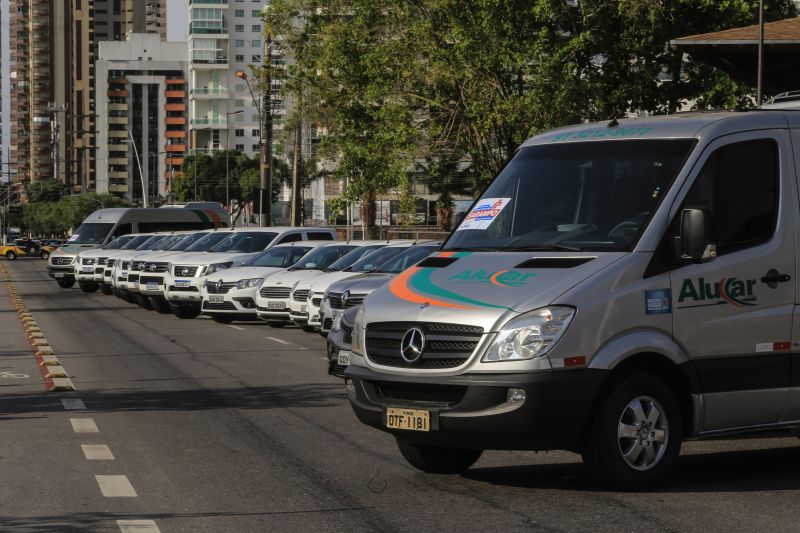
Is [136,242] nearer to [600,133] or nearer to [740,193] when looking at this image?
[600,133]

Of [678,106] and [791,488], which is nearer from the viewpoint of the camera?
[791,488]

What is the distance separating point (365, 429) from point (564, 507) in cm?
378

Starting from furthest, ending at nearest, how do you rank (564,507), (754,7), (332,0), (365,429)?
(332,0) → (754,7) → (365,429) → (564,507)

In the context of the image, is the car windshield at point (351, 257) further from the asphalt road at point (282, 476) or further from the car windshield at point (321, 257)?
the asphalt road at point (282, 476)

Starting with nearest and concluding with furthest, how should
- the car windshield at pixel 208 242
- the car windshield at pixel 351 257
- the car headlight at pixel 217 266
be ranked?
the car windshield at pixel 351 257 → the car headlight at pixel 217 266 → the car windshield at pixel 208 242

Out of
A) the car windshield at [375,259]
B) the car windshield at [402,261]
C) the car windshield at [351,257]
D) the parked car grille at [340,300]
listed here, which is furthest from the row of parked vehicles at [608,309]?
the car windshield at [351,257]

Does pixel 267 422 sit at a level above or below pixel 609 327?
below

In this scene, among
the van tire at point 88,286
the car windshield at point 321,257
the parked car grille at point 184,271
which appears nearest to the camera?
the car windshield at point 321,257

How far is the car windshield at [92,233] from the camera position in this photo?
45.5 m

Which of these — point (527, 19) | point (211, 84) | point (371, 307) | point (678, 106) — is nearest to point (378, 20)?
point (527, 19)

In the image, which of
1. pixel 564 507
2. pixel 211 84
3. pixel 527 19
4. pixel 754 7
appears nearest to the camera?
pixel 564 507

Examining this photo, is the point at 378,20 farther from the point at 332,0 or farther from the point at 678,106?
the point at 678,106

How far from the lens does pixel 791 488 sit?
8.91 meters

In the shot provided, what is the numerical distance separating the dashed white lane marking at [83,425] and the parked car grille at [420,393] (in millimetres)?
3732
